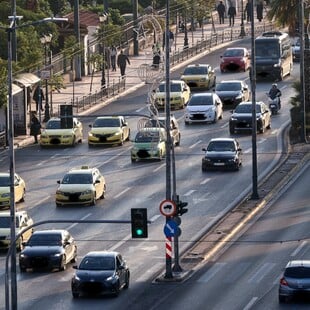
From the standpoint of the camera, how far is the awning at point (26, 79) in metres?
91.0

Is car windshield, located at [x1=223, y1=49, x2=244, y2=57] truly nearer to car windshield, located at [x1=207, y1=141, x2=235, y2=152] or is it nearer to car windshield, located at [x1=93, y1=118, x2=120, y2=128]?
car windshield, located at [x1=93, y1=118, x2=120, y2=128]

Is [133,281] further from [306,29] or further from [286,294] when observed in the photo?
[306,29]

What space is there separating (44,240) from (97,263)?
15.8 ft

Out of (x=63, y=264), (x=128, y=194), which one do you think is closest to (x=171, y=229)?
(x=63, y=264)

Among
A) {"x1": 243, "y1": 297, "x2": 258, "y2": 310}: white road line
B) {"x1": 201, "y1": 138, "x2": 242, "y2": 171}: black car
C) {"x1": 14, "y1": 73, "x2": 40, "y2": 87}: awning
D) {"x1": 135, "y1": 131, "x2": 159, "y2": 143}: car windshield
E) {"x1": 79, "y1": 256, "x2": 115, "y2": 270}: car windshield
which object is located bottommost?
{"x1": 243, "y1": 297, "x2": 258, "y2": 310}: white road line

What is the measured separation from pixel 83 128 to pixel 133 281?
35207 mm

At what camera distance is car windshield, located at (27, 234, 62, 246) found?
208 ft

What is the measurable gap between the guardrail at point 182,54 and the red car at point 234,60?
4.02 metres

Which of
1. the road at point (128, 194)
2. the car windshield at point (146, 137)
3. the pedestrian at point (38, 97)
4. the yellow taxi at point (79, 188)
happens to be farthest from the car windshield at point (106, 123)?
the yellow taxi at point (79, 188)

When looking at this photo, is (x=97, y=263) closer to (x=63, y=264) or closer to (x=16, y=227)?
(x=63, y=264)

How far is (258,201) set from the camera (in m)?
75.6

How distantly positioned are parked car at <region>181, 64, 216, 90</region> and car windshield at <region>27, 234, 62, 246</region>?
1750 inches

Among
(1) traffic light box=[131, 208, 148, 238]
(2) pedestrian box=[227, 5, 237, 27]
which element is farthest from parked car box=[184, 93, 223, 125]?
(1) traffic light box=[131, 208, 148, 238]

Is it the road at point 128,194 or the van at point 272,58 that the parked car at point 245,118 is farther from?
the van at point 272,58
